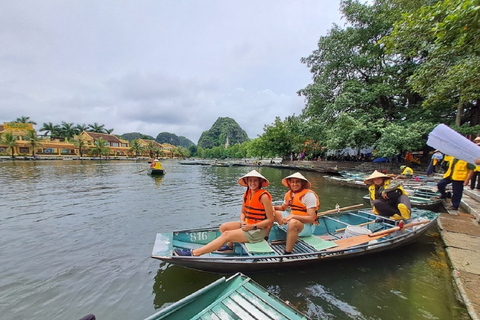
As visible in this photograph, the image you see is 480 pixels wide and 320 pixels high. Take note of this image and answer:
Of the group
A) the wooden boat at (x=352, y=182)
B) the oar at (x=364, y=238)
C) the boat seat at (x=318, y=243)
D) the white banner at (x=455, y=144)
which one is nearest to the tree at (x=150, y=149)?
the wooden boat at (x=352, y=182)

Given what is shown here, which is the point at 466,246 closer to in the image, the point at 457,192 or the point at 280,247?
the point at 457,192

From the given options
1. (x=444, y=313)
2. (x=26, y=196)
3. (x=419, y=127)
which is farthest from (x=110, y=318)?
(x=419, y=127)

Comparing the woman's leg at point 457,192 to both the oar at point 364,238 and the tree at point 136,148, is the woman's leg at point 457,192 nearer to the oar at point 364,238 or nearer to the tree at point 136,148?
the oar at point 364,238

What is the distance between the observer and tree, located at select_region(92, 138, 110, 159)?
58.2 m

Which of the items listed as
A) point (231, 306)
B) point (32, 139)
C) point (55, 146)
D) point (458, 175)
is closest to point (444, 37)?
point (458, 175)

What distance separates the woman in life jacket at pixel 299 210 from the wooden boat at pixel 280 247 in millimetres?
305

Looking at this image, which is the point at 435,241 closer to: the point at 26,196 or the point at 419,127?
the point at 419,127

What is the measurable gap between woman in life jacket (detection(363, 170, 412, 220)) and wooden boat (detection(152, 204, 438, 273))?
11.3 inches

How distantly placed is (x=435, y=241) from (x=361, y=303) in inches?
169

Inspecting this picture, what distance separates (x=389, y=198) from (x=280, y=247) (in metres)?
3.43

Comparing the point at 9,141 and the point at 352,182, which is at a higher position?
the point at 9,141

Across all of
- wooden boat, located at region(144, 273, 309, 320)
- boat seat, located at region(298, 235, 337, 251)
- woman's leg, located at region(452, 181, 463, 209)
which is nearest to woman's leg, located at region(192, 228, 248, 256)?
wooden boat, located at region(144, 273, 309, 320)

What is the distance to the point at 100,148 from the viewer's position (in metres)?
58.6

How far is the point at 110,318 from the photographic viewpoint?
Result: 326 cm
